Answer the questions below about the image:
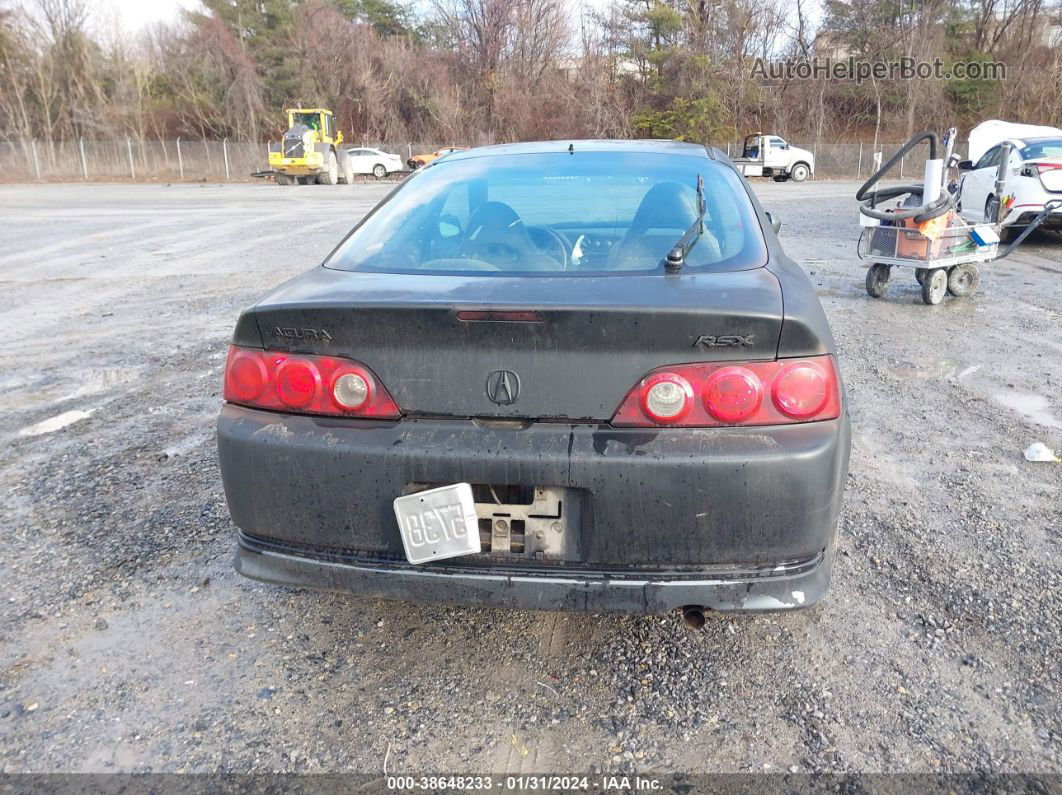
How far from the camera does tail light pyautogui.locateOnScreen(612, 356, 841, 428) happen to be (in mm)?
1990

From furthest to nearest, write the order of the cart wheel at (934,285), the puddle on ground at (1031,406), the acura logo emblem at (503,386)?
the cart wheel at (934,285), the puddle on ground at (1031,406), the acura logo emblem at (503,386)

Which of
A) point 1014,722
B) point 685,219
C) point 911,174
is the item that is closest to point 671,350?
point 685,219

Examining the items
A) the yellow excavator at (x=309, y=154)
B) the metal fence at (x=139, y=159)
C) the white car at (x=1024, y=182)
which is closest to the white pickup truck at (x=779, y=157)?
the metal fence at (x=139, y=159)

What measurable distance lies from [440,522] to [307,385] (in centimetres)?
54

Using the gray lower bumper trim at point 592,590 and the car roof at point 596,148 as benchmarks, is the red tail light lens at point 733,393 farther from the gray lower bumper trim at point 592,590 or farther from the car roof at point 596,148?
the car roof at point 596,148

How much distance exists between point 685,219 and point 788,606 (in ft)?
4.52

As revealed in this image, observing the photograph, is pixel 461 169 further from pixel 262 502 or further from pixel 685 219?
pixel 262 502

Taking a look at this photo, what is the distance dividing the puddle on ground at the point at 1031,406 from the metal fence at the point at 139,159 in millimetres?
42333

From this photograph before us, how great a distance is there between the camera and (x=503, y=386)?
80.1 inches

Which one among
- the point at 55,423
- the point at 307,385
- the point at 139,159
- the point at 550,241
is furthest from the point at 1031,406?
the point at 139,159

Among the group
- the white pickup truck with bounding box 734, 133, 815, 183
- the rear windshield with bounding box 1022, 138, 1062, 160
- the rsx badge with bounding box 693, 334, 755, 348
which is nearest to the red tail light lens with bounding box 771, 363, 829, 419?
the rsx badge with bounding box 693, 334, 755, 348

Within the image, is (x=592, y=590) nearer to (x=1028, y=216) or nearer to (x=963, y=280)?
(x=963, y=280)

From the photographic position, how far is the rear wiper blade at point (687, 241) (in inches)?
90.3

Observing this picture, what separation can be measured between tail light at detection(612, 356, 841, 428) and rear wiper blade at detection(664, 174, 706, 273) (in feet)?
1.40
